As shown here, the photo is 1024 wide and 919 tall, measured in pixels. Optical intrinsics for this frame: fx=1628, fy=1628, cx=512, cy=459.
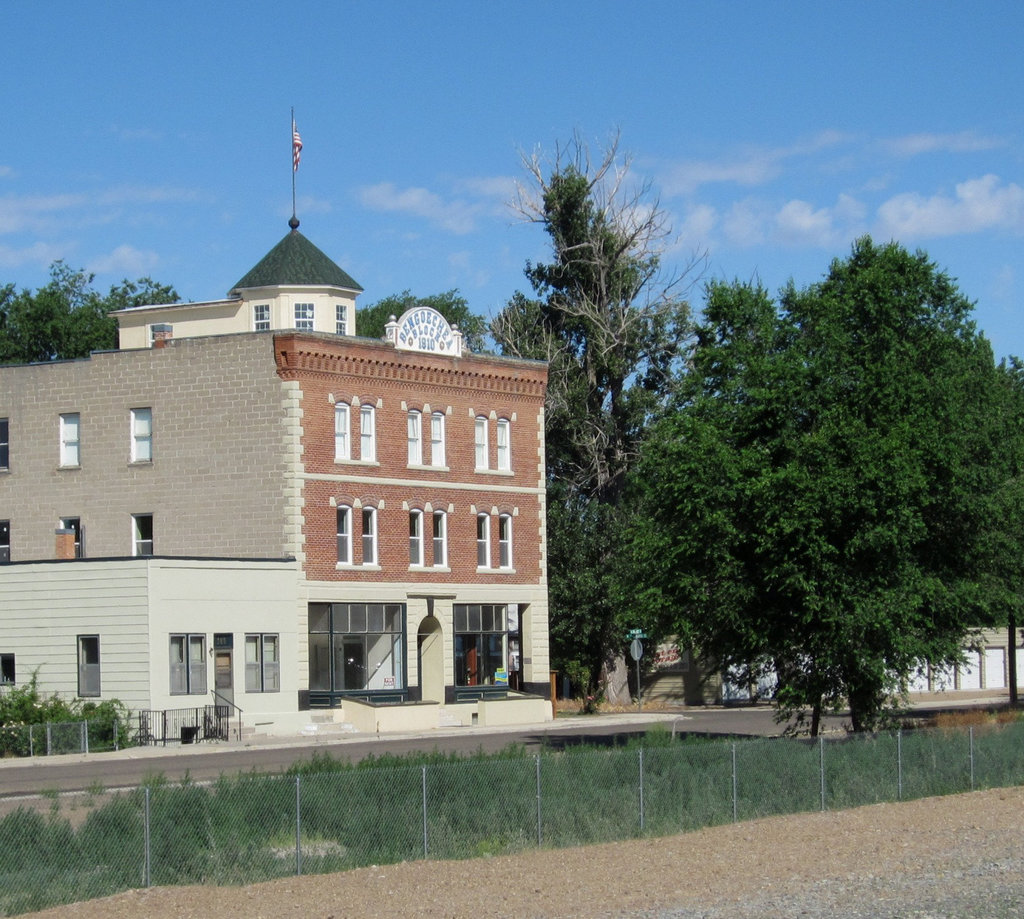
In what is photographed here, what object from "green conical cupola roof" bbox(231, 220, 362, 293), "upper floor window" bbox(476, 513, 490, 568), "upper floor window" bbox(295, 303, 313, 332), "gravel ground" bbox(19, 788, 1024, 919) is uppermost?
"green conical cupola roof" bbox(231, 220, 362, 293)

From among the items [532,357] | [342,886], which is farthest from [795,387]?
[532,357]

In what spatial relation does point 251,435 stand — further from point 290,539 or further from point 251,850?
point 251,850

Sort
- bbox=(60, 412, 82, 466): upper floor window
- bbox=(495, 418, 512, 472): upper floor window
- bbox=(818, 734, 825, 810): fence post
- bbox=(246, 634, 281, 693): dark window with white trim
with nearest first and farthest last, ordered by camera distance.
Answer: bbox=(818, 734, 825, 810): fence post, bbox=(246, 634, 281, 693): dark window with white trim, bbox=(60, 412, 82, 466): upper floor window, bbox=(495, 418, 512, 472): upper floor window

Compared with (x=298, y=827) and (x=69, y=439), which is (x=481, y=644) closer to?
(x=69, y=439)

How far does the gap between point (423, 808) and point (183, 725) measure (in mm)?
25235

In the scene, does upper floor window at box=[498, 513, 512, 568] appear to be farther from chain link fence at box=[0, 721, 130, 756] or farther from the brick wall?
chain link fence at box=[0, 721, 130, 756]

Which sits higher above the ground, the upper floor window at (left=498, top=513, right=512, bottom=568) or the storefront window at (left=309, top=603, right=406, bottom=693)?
the upper floor window at (left=498, top=513, right=512, bottom=568)

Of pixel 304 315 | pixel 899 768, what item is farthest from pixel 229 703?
pixel 899 768

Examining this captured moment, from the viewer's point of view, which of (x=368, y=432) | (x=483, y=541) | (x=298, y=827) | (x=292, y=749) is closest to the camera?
(x=298, y=827)

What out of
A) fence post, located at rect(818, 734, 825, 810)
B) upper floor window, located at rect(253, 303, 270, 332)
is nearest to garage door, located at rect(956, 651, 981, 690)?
upper floor window, located at rect(253, 303, 270, 332)

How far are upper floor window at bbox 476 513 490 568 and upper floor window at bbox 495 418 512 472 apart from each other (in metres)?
1.94

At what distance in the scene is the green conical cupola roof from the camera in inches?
2211

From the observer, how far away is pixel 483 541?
57.6 m

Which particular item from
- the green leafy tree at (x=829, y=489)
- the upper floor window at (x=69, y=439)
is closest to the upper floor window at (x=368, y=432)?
the upper floor window at (x=69, y=439)
